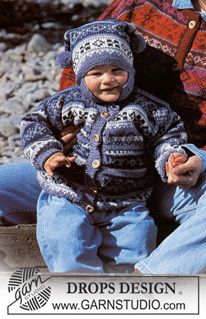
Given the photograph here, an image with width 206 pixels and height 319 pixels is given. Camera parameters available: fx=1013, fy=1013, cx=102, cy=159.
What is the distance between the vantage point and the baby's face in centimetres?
306

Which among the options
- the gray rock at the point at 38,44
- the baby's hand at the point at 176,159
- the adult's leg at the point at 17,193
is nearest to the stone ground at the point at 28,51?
the gray rock at the point at 38,44

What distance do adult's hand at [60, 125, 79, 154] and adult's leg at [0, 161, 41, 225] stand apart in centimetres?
20

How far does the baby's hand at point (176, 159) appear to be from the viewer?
10.0 ft

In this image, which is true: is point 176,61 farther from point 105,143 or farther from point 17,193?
point 17,193

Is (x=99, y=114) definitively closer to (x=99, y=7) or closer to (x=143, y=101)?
(x=143, y=101)

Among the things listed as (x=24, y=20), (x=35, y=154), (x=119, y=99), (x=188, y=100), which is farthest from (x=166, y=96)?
(x=24, y=20)

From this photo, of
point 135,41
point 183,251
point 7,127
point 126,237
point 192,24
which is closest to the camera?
point 183,251

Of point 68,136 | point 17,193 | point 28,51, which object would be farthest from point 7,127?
point 68,136

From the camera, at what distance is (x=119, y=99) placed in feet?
10.2

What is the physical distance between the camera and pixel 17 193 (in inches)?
129

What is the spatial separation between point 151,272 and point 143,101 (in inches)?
21.0

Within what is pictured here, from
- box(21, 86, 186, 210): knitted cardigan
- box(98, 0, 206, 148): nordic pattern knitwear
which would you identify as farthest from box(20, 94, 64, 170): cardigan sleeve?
box(98, 0, 206, 148): nordic pattern knitwear

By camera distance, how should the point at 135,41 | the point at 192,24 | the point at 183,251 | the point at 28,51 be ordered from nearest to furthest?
the point at 183,251 < the point at 135,41 < the point at 192,24 < the point at 28,51

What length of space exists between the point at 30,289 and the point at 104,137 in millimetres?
510
